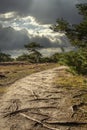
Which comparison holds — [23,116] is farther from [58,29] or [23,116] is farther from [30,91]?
[58,29]

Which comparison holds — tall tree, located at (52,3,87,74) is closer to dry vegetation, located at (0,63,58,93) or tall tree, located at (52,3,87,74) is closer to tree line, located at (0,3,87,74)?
tree line, located at (0,3,87,74)

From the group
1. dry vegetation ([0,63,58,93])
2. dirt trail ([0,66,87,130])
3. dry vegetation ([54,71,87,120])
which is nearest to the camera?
dirt trail ([0,66,87,130])

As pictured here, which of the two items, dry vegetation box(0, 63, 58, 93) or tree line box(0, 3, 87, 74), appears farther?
dry vegetation box(0, 63, 58, 93)

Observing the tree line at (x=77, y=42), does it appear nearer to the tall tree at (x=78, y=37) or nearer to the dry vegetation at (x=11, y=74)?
the tall tree at (x=78, y=37)

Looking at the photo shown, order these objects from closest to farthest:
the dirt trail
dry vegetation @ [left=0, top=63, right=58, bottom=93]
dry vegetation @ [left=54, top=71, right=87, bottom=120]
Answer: the dirt trail < dry vegetation @ [left=54, top=71, right=87, bottom=120] < dry vegetation @ [left=0, top=63, right=58, bottom=93]

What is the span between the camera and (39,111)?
14.0m

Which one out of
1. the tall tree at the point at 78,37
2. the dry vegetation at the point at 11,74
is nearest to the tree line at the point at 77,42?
the tall tree at the point at 78,37

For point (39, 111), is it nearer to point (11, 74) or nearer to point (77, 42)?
point (77, 42)

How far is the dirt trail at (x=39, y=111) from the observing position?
12109mm

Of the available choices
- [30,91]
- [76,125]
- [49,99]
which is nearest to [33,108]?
[49,99]

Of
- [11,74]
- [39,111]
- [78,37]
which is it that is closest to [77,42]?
[78,37]

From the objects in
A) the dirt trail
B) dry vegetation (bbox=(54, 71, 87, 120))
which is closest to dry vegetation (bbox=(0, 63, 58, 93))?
the dirt trail

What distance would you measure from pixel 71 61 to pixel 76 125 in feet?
27.6

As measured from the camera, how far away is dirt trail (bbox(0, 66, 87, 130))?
1211 centimetres
